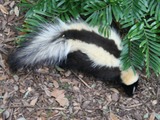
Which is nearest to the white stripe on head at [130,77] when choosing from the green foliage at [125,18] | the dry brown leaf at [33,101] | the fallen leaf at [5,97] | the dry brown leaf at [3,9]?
the green foliage at [125,18]

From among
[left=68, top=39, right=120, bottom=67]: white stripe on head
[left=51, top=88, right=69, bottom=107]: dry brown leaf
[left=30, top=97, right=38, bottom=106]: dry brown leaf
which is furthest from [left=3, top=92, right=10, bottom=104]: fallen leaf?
[left=68, top=39, right=120, bottom=67]: white stripe on head

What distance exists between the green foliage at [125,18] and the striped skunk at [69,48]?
0.09 meters

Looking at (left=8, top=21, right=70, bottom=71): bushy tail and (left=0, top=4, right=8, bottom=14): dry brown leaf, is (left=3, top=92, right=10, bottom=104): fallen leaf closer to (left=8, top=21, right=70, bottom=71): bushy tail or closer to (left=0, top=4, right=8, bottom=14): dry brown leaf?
(left=8, top=21, right=70, bottom=71): bushy tail

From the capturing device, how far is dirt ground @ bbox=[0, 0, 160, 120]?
4512mm

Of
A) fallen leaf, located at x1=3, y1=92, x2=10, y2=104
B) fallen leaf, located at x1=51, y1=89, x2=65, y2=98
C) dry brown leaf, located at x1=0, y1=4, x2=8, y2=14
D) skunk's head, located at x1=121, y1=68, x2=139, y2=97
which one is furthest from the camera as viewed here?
dry brown leaf, located at x1=0, y1=4, x2=8, y2=14

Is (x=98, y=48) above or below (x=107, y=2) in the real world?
below

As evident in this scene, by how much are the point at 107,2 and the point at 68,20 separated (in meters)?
0.48

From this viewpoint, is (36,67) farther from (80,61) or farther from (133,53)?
(133,53)

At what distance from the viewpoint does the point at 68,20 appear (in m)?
4.63

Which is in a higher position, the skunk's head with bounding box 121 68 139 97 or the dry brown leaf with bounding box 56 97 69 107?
the dry brown leaf with bounding box 56 97 69 107

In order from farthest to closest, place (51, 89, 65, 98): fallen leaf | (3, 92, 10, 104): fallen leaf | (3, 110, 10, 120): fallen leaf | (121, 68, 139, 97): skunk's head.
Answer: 1. (121, 68, 139, 97): skunk's head
2. (51, 89, 65, 98): fallen leaf
3. (3, 92, 10, 104): fallen leaf
4. (3, 110, 10, 120): fallen leaf

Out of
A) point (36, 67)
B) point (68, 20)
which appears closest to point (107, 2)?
point (68, 20)

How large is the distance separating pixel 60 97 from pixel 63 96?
0.04m

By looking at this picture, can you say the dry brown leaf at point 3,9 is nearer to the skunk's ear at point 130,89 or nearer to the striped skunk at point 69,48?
the striped skunk at point 69,48
